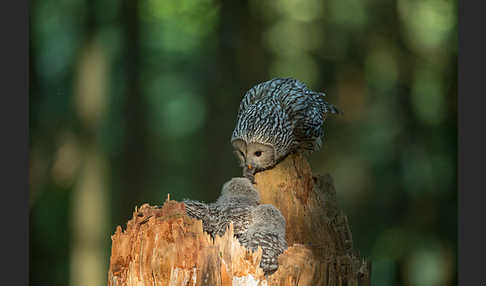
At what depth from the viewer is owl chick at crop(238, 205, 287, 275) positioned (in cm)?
159

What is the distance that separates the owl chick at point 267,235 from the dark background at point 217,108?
2.83 ft

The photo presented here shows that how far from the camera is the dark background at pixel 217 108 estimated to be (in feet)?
8.40

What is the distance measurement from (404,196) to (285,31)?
3.20 ft

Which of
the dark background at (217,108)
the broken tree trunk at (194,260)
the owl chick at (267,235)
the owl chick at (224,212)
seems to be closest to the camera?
the broken tree trunk at (194,260)

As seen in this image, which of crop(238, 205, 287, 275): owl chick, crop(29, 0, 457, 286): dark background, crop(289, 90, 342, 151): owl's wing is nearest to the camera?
crop(238, 205, 287, 275): owl chick

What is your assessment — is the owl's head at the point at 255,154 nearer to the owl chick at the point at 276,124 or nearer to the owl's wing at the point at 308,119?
the owl chick at the point at 276,124

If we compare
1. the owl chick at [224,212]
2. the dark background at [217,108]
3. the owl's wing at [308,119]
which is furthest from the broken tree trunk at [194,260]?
the dark background at [217,108]

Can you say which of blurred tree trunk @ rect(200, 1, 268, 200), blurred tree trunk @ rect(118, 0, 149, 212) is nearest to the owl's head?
blurred tree trunk @ rect(200, 1, 268, 200)

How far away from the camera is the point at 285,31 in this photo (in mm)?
2629

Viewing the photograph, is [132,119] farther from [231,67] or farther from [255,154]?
[255,154]

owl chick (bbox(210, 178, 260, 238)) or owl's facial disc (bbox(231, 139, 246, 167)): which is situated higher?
owl's facial disc (bbox(231, 139, 246, 167))

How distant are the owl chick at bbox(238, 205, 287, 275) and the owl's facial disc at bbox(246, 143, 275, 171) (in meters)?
0.14

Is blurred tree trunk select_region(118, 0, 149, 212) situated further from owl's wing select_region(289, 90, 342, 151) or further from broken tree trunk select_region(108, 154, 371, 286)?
broken tree trunk select_region(108, 154, 371, 286)

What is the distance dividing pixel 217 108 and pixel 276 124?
0.86 metres
